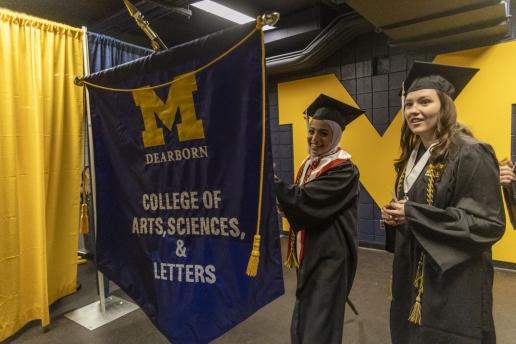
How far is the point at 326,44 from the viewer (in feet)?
11.6

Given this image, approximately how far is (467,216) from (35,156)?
2493 millimetres

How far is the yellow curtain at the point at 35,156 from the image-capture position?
2.11 meters

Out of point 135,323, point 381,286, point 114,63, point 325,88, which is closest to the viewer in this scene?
point 135,323

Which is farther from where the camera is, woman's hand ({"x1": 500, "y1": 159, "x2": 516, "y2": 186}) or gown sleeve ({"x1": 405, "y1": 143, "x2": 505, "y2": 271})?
woman's hand ({"x1": 500, "y1": 159, "x2": 516, "y2": 186})

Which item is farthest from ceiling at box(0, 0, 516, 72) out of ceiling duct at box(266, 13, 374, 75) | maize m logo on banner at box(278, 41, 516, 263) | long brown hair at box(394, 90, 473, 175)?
long brown hair at box(394, 90, 473, 175)

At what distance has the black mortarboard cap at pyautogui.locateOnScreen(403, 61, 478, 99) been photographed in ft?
→ 3.97

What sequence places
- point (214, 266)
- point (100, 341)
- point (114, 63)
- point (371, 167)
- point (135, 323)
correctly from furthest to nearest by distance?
1. point (371, 167)
2. point (114, 63)
3. point (135, 323)
4. point (100, 341)
5. point (214, 266)

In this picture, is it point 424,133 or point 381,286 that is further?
point 381,286

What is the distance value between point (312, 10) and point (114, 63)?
2.41 meters

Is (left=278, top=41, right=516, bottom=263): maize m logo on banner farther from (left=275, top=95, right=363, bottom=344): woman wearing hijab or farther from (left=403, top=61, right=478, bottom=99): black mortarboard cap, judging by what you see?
(left=275, top=95, right=363, bottom=344): woman wearing hijab

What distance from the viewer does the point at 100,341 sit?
6.88 feet

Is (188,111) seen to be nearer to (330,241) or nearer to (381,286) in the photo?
(330,241)

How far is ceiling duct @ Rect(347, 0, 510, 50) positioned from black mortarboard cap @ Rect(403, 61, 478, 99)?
114 cm

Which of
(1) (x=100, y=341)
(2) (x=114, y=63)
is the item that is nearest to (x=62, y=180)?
(2) (x=114, y=63)
